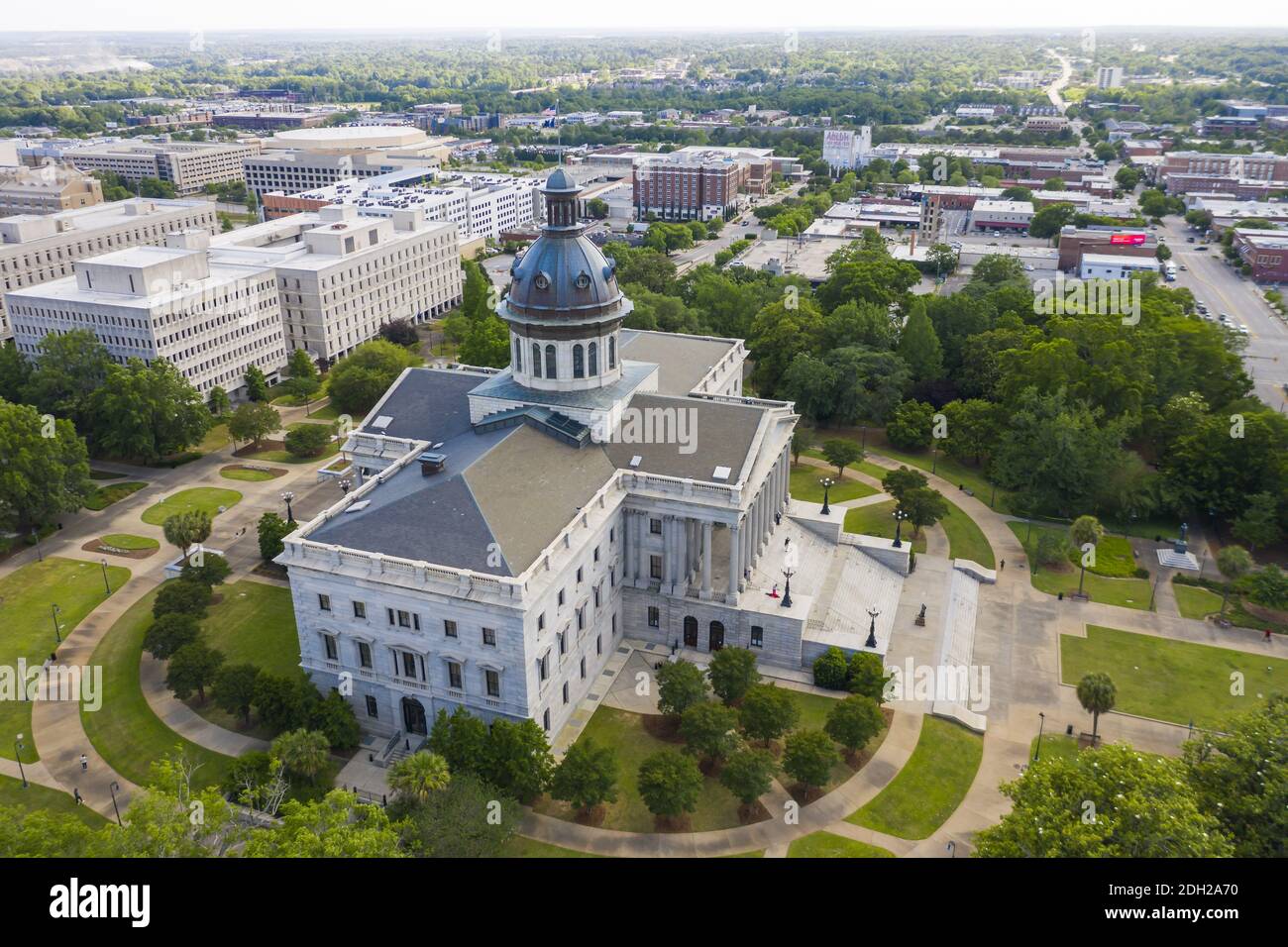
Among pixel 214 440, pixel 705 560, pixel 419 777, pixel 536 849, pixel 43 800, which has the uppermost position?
pixel 705 560

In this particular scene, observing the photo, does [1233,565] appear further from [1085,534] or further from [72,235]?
[72,235]

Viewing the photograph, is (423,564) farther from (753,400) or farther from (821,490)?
(821,490)

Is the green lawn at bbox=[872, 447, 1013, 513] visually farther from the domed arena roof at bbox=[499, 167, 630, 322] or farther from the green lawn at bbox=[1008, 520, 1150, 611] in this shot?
the domed arena roof at bbox=[499, 167, 630, 322]

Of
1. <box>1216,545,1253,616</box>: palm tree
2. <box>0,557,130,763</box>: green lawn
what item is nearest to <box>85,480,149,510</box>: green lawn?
<box>0,557,130,763</box>: green lawn

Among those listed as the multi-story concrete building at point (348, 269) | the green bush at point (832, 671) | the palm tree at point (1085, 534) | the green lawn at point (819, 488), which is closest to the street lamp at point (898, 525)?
the green lawn at point (819, 488)

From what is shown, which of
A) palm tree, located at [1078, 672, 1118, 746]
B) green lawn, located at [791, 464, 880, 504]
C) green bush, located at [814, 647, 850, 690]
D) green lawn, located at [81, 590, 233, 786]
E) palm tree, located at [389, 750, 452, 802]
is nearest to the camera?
palm tree, located at [389, 750, 452, 802]

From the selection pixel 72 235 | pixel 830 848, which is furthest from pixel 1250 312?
pixel 72 235
